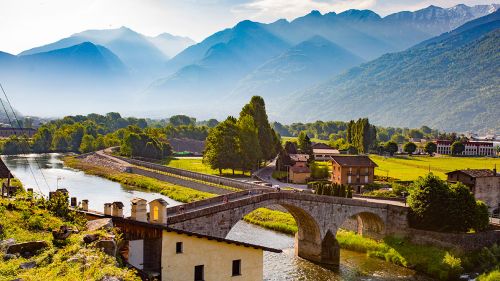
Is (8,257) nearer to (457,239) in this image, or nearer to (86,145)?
(457,239)

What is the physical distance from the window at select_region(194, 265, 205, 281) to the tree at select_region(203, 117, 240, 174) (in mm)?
79259

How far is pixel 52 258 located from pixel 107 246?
249 centimetres

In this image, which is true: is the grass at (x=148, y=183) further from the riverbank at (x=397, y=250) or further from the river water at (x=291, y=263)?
the riverbank at (x=397, y=250)

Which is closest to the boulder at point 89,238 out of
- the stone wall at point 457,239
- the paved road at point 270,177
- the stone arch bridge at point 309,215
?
the stone arch bridge at point 309,215

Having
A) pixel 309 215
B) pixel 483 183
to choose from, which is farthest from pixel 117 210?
pixel 483 183

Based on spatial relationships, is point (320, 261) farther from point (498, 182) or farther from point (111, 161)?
point (111, 161)

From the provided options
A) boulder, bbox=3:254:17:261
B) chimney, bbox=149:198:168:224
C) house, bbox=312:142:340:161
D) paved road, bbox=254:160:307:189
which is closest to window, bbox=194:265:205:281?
chimney, bbox=149:198:168:224

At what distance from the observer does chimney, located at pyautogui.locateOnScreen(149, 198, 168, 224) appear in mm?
31112

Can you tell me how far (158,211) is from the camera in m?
31.6

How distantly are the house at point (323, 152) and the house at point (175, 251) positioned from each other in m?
113

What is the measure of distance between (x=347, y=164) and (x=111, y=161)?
71.0 meters

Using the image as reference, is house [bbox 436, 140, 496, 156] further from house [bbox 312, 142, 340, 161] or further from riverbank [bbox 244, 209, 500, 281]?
riverbank [bbox 244, 209, 500, 281]

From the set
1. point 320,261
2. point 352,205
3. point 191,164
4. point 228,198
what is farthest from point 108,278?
point 191,164

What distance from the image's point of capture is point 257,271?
1328 inches
